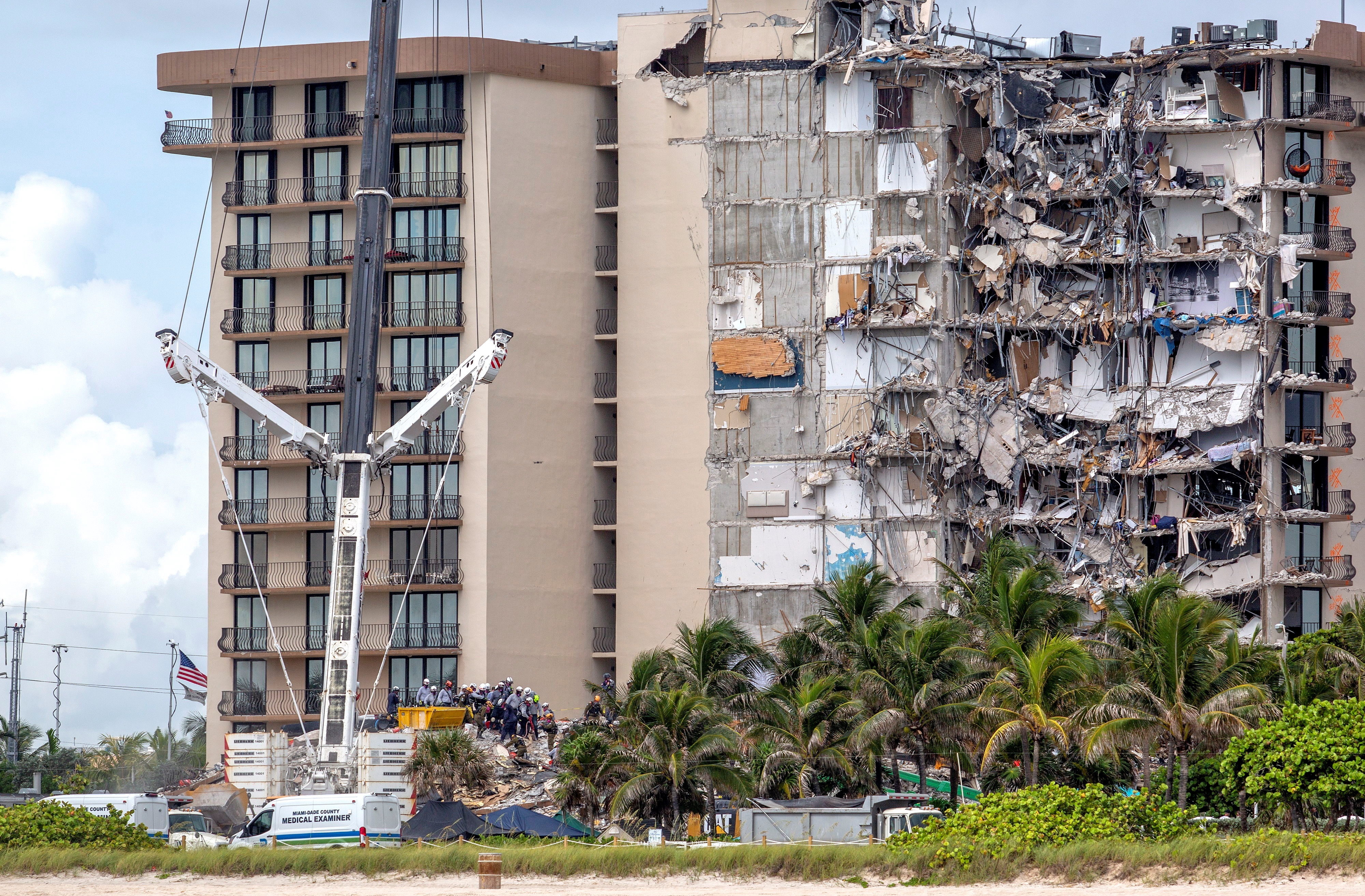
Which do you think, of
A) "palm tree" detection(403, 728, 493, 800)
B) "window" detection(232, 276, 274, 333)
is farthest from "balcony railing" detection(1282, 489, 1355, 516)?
"window" detection(232, 276, 274, 333)

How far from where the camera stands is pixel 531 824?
49656 mm

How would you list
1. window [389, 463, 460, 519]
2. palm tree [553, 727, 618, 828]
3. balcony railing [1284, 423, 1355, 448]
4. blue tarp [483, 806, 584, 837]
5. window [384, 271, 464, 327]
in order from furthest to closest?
window [384, 271, 464, 327] < window [389, 463, 460, 519] < balcony railing [1284, 423, 1355, 448] < palm tree [553, 727, 618, 828] < blue tarp [483, 806, 584, 837]

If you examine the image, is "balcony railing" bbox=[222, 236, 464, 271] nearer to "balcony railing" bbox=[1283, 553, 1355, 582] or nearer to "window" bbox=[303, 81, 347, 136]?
"window" bbox=[303, 81, 347, 136]

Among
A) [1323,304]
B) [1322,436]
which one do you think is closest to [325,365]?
[1322,436]

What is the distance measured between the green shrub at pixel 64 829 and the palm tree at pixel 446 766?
11.4 metres

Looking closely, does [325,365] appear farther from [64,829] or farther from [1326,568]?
[1326,568]

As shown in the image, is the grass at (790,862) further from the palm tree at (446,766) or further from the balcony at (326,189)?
the balcony at (326,189)

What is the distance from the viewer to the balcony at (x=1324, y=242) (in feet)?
242

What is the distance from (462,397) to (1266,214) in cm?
3222

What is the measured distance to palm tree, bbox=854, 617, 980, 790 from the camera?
52281 millimetres

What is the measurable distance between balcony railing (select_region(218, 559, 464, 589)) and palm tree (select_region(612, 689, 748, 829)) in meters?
22.9

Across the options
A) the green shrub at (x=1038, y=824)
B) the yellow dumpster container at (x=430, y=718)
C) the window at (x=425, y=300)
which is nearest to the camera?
the green shrub at (x=1038, y=824)

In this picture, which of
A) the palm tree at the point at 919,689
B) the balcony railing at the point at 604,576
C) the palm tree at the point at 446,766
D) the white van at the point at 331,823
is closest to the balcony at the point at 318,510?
the balcony railing at the point at 604,576

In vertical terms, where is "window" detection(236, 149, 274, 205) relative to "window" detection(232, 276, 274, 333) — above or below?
above
